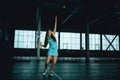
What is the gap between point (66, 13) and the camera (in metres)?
18.2

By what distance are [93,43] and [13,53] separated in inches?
411

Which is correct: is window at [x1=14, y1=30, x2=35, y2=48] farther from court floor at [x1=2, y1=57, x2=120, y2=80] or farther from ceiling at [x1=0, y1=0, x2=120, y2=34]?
court floor at [x1=2, y1=57, x2=120, y2=80]

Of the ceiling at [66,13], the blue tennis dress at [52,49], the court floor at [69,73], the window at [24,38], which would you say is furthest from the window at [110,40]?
the blue tennis dress at [52,49]

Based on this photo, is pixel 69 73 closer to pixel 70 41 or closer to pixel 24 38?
pixel 24 38

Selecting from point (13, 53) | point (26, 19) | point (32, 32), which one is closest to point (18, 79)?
point (26, 19)

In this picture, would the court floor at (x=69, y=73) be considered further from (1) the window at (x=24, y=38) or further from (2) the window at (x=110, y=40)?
(2) the window at (x=110, y=40)

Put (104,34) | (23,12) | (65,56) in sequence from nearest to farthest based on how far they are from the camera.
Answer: (23,12) → (65,56) → (104,34)

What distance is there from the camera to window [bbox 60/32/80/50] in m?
23.9

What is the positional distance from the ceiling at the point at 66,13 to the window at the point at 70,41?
4.66 ft

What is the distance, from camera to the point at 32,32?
23250 millimetres

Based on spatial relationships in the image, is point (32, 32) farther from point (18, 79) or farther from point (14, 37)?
point (18, 79)

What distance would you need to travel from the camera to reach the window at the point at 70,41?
2391 centimetres

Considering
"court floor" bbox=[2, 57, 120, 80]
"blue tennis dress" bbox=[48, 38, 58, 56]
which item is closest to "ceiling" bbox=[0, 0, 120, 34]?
"court floor" bbox=[2, 57, 120, 80]

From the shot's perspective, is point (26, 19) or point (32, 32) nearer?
point (26, 19)
